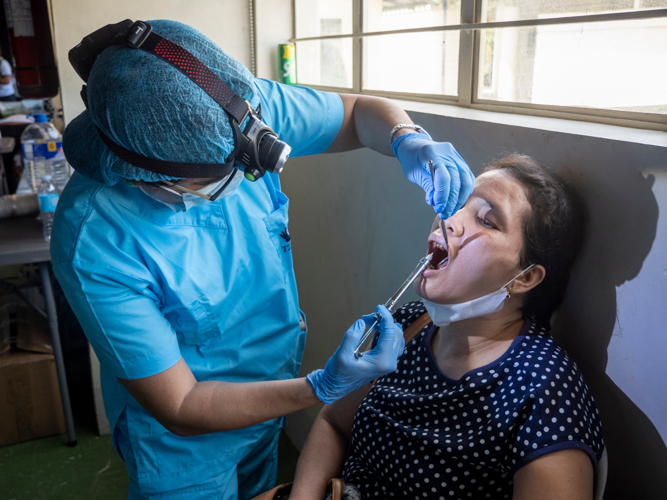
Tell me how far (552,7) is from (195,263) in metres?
1.07

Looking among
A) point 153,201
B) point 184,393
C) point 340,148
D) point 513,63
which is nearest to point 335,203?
point 340,148

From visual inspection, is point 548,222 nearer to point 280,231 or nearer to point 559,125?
point 559,125

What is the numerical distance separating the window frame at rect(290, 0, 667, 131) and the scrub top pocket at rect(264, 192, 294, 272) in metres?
0.63

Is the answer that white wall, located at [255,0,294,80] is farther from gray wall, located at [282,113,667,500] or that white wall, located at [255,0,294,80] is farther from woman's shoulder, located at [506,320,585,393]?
woman's shoulder, located at [506,320,585,393]

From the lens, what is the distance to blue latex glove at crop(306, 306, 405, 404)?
0.98 meters

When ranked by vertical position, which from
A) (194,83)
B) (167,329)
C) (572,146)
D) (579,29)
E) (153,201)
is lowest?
(167,329)

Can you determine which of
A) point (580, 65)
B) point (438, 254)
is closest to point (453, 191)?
point (438, 254)

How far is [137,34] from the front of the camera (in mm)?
902

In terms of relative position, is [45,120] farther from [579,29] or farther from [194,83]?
[579,29]

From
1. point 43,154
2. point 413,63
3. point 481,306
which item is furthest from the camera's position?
point 43,154

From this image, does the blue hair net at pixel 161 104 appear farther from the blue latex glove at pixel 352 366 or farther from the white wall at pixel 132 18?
the white wall at pixel 132 18

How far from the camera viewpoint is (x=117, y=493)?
7.38ft

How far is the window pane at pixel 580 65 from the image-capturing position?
1.10 m

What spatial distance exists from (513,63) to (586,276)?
68 cm
